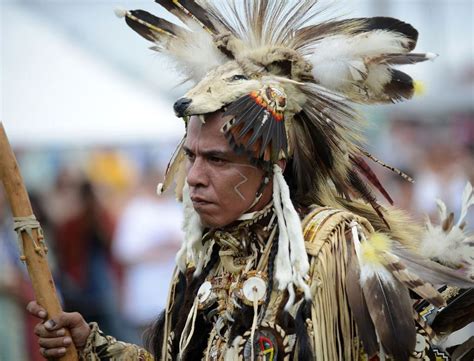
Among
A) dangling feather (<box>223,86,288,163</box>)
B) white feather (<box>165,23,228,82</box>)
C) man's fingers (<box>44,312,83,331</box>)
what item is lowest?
man's fingers (<box>44,312,83,331</box>)

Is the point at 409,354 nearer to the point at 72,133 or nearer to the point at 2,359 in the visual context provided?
the point at 2,359

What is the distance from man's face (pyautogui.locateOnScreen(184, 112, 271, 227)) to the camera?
398 centimetres

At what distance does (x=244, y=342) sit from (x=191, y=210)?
644 millimetres

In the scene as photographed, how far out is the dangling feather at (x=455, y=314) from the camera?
414 centimetres

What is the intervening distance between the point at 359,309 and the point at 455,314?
526 millimetres

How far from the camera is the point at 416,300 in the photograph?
4.03 metres

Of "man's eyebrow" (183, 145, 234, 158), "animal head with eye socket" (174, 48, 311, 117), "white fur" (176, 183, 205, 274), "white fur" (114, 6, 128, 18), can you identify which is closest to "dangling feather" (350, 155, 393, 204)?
"animal head with eye socket" (174, 48, 311, 117)

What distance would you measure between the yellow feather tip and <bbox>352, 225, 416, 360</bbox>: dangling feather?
2.45ft

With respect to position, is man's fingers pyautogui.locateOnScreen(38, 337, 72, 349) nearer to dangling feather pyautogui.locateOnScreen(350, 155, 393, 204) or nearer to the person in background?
dangling feather pyautogui.locateOnScreen(350, 155, 393, 204)

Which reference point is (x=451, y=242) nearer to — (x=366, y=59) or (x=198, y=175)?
(x=366, y=59)

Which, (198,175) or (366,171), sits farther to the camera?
(366,171)

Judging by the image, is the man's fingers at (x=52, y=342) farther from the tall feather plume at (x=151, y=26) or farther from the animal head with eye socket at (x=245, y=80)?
the tall feather plume at (x=151, y=26)

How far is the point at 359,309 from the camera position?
3.82 m

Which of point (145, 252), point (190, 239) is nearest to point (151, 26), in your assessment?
point (190, 239)
